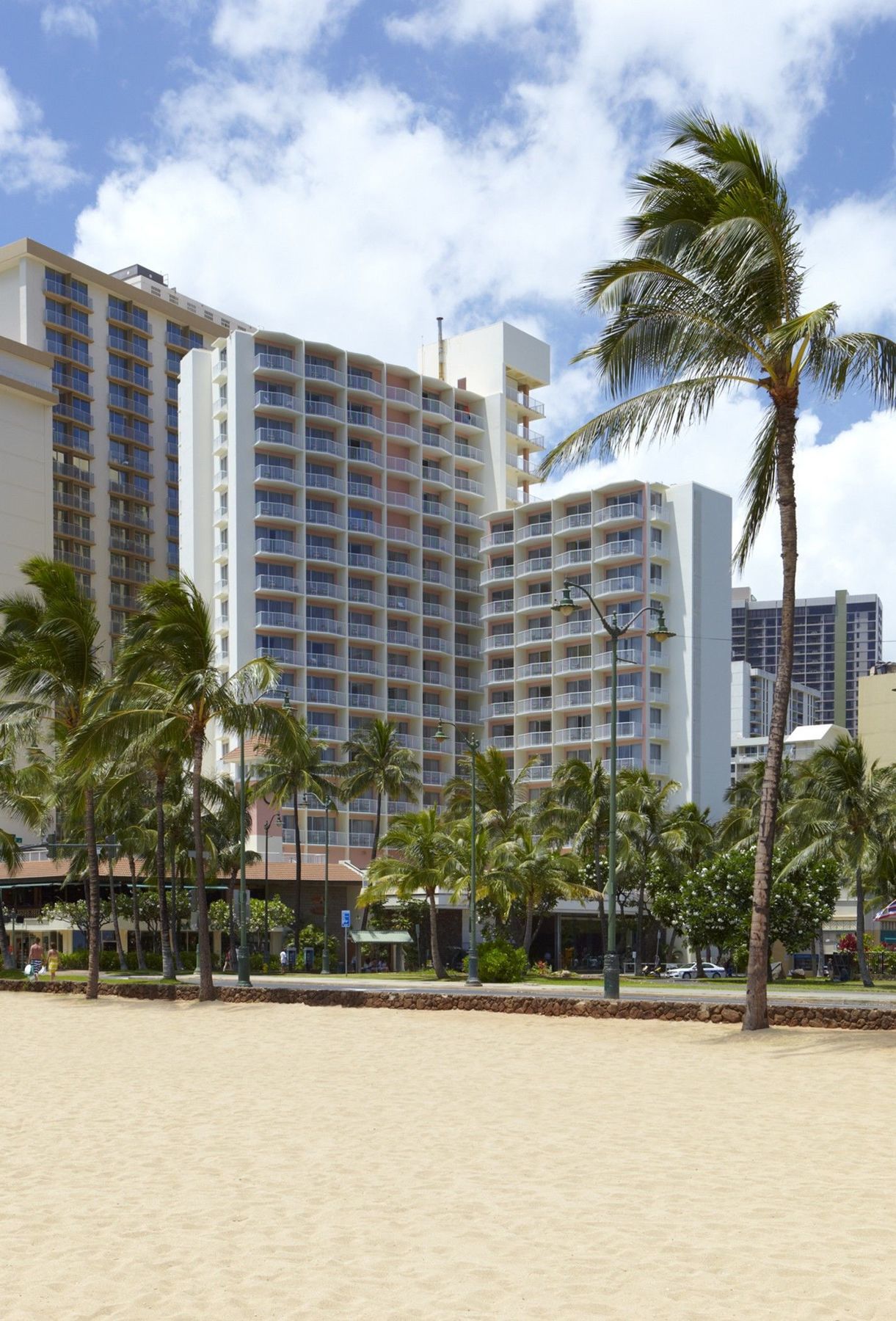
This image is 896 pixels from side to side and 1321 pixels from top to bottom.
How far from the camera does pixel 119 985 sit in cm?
4116


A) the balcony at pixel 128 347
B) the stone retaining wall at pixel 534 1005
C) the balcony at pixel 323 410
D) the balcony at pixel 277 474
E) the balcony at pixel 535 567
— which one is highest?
the balcony at pixel 128 347

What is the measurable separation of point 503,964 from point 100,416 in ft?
244

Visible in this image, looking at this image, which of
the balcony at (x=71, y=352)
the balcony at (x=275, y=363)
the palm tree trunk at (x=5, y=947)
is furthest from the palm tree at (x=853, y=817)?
the balcony at (x=71, y=352)

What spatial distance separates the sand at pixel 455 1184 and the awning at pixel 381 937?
42.4 metres

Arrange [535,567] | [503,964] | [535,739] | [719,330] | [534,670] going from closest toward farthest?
[719,330]
[503,964]
[535,739]
[534,670]
[535,567]

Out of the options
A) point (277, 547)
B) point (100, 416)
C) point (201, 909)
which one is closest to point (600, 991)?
point (201, 909)

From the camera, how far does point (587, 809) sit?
7031 cm

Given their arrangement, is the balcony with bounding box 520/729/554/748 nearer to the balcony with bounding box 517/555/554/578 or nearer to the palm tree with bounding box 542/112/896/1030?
the balcony with bounding box 517/555/554/578

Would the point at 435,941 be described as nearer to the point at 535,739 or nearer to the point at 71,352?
the point at 535,739

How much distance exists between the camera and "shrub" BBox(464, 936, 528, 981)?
48.1 m

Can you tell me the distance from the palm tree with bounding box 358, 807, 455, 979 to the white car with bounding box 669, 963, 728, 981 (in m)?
13.8

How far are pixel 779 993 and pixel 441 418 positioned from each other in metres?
71.9

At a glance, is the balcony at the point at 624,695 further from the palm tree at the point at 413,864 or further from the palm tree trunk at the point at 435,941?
the palm tree at the point at 413,864

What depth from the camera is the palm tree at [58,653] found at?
39.3 metres
